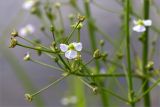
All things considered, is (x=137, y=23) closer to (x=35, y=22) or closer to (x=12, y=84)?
(x=35, y=22)

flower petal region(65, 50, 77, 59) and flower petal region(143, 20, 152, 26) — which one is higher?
flower petal region(143, 20, 152, 26)

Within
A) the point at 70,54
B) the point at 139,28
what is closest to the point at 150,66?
the point at 139,28

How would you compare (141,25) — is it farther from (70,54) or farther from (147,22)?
(70,54)

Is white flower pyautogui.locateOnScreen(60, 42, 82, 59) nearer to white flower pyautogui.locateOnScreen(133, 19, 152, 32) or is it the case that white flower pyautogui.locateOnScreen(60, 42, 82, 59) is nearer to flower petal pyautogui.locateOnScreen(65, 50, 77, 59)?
flower petal pyautogui.locateOnScreen(65, 50, 77, 59)

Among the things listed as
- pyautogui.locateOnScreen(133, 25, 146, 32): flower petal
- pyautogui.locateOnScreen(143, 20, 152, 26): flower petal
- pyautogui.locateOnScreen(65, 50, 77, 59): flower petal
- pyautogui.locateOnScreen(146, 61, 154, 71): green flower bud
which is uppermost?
pyautogui.locateOnScreen(143, 20, 152, 26): flower petal

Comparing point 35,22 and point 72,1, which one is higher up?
point 35,22

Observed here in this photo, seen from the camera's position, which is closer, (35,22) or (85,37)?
(85,37)

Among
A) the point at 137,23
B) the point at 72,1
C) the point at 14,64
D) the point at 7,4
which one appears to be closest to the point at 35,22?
the point at 7,4

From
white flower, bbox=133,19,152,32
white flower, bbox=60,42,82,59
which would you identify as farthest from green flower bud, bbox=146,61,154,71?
white flower, bbox=60,42,82,59
